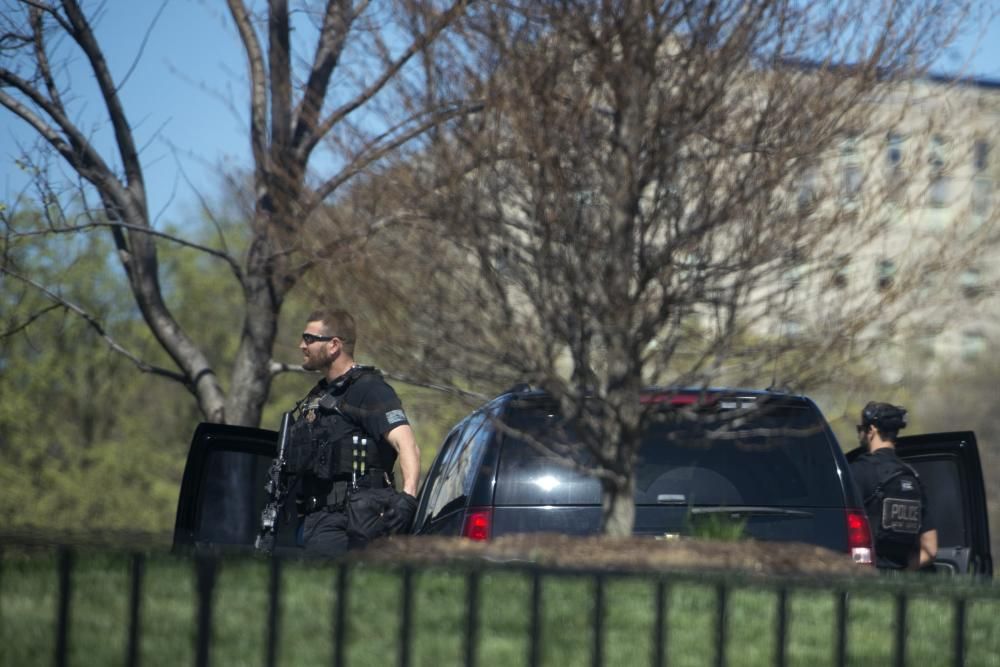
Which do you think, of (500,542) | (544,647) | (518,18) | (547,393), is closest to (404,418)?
(547,393)

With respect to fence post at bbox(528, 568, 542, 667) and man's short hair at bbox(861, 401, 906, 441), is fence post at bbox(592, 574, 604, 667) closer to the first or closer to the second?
fence post at bbox(528, 568, 542, 667)

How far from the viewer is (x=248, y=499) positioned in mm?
8047

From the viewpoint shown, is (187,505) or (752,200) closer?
(752,200)

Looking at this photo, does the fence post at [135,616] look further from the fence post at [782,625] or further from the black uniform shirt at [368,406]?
the black uniform shirt at [368,406]

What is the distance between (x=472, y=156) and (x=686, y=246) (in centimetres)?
96

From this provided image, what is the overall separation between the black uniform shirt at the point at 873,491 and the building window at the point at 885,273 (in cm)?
169

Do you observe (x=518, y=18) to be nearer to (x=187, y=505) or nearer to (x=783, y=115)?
(x=783, y=115)

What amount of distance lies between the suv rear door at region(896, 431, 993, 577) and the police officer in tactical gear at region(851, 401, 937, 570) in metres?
0.31

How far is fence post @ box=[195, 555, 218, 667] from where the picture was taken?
327cm

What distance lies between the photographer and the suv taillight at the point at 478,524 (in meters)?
6.49

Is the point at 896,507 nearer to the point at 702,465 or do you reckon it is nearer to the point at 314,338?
the point at 702,465

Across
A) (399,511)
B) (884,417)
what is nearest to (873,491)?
(884,417)

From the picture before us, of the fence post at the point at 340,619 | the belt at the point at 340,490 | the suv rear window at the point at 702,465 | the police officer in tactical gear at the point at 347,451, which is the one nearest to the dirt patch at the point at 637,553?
the suv rear window at the point at 702,465

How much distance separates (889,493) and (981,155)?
6.27 ft
